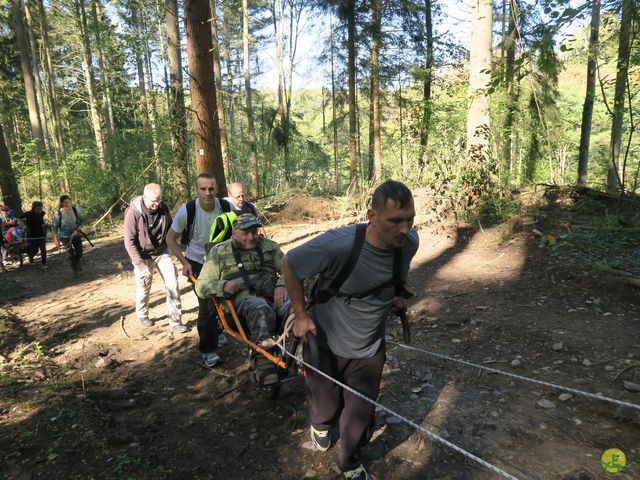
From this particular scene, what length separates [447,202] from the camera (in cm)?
845

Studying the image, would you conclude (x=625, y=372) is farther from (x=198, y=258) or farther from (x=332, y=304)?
(x=198, y=258)

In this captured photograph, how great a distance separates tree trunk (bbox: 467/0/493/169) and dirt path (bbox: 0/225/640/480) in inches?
94.1

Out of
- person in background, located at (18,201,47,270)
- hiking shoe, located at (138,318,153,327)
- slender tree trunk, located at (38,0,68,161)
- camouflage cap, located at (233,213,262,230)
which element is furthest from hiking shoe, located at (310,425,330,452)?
slender tree trunk, located at (38,0,68,161)

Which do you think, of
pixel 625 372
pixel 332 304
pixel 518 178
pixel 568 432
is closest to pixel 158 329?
pixel 332 304

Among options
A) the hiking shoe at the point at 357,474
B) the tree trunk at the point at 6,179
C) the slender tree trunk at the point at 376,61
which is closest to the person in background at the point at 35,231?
the tree trunk at the point at 6,179

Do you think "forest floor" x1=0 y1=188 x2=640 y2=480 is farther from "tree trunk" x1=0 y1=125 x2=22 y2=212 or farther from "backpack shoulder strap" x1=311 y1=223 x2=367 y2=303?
"tree trunk" x1=0 y1=125 x2=22 y2=212

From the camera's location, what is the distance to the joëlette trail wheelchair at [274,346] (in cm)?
332

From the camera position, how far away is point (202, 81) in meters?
6.85

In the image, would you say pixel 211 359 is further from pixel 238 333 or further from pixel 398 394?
pixel 398 394

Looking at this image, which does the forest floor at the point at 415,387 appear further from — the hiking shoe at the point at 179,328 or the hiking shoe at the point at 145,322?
the hiking shoe at the point at 179,328

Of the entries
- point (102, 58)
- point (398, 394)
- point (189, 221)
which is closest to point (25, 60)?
point (102, 58)

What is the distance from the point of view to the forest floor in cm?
294

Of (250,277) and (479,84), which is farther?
(479,84)

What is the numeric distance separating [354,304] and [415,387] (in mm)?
1857
